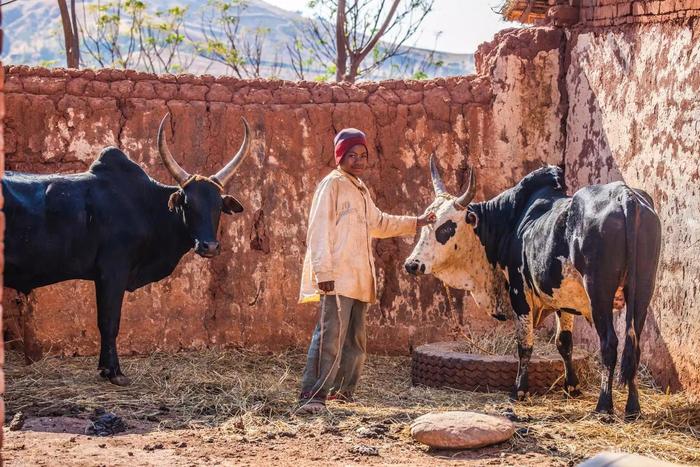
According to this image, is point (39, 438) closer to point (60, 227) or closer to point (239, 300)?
point (60, 227)

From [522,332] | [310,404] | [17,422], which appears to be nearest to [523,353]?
[522,332]

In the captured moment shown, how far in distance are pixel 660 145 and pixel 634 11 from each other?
42.4 inches

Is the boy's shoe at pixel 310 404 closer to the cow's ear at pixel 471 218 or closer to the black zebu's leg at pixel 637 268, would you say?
the cow's ear at pixel 471 218

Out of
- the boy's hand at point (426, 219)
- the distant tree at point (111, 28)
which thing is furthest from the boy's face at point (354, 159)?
the distant tree at point (111, 28)

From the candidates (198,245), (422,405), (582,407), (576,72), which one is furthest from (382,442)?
(576,72)

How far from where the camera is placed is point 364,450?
487 centimetres

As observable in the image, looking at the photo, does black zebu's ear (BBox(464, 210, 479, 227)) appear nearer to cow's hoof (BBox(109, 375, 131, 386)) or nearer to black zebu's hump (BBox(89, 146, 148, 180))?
black zebu's hump (BBox(89, 146, 148, 180))

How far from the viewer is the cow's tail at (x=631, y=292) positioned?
5371 mm

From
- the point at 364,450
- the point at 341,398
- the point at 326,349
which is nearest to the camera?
the point at 364,450

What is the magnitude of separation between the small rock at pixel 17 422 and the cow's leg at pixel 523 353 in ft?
9.27

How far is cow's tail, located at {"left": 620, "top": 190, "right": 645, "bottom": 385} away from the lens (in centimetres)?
537

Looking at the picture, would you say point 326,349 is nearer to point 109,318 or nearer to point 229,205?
point 229,205

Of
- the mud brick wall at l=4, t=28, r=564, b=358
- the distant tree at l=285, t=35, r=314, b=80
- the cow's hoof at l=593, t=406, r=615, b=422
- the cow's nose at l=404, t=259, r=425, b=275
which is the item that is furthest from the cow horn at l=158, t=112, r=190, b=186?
the distant tree at l=285, t=35, r=314, b=80

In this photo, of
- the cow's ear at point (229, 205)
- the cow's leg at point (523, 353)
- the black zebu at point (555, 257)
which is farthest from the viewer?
the cow's ear at point (229, 205)
